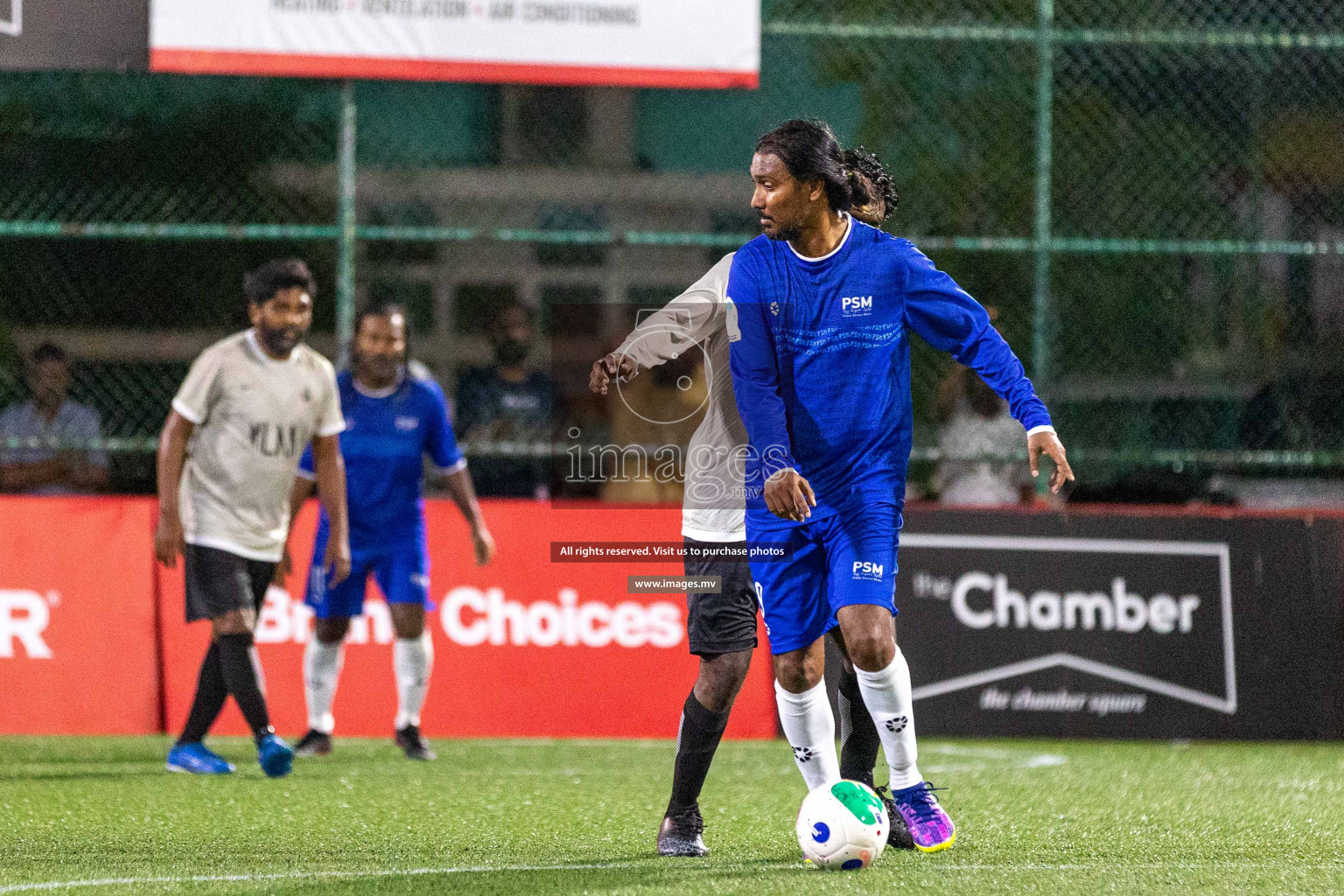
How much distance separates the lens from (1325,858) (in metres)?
5.30

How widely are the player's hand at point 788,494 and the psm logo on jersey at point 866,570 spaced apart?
0.94 ft

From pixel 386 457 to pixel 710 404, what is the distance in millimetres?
3454

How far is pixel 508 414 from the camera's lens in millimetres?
10508

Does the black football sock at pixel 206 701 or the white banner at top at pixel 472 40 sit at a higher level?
the white banner at top at pixel 472 40

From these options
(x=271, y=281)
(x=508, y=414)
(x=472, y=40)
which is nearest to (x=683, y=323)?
(x=271, y=281)

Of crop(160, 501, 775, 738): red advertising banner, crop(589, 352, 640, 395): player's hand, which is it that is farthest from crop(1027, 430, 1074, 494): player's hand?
crop(160, 501, 775, 738): red advertising banner


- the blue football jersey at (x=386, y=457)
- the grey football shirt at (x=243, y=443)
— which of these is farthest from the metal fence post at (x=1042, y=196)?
the grey football shirt at (x=243, y=443)

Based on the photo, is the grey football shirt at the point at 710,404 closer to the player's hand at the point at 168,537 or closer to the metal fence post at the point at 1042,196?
the player's hand at the point at 168,537

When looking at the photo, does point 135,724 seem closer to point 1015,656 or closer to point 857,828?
point 1015,656

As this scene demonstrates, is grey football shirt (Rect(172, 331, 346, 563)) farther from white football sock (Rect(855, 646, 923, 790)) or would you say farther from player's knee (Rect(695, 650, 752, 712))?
white football sock (Rect(855, 646, 923, 790))

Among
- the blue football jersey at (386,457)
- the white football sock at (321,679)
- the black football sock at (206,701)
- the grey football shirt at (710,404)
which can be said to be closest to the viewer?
the grey football shirt at (710,404)

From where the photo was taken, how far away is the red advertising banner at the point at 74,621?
930cm

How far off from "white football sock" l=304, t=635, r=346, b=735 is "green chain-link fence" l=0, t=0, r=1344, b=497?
1.98 metres

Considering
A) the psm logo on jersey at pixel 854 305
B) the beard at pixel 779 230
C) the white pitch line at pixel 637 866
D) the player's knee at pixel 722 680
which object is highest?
the beard at pixel 779 230
